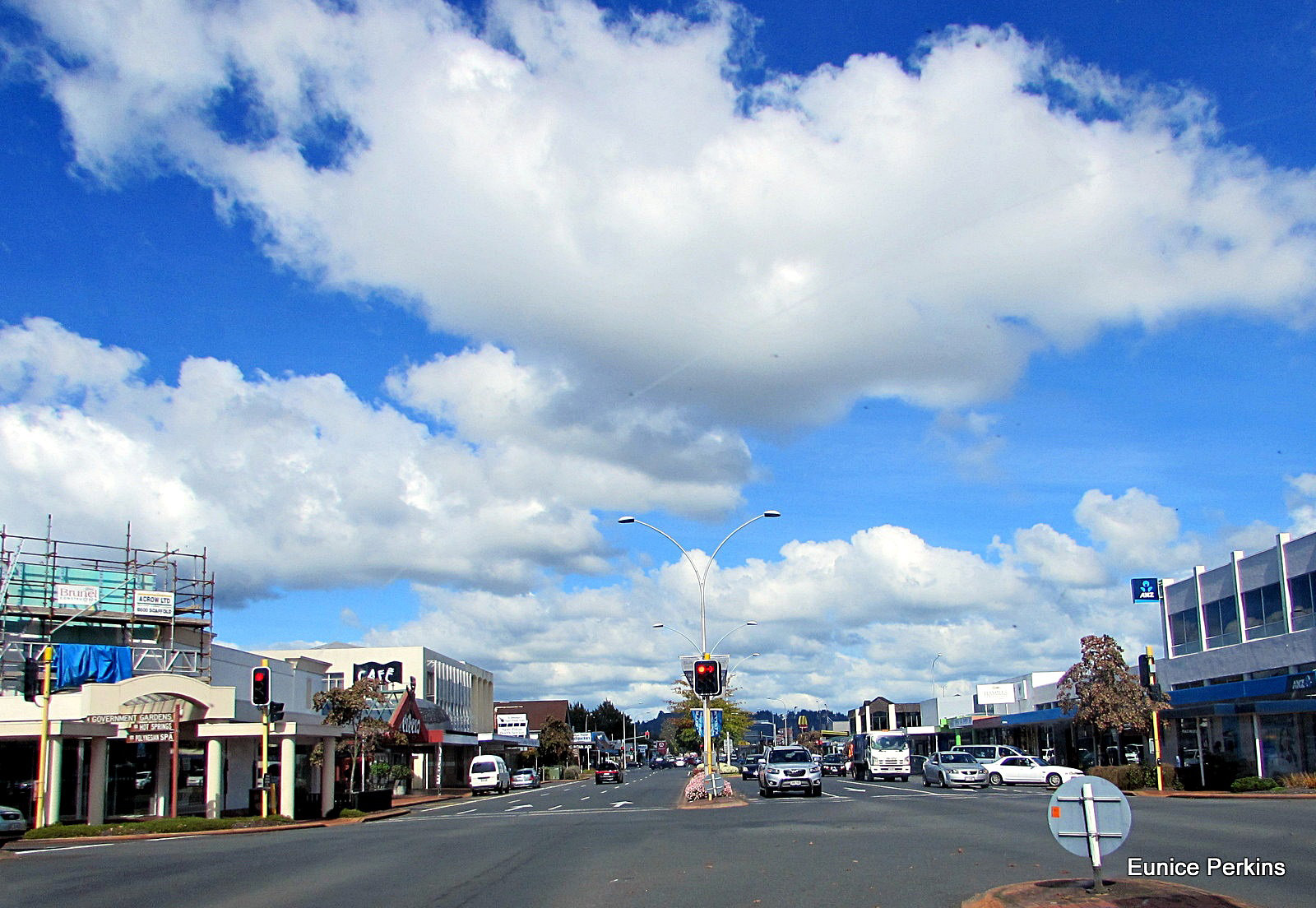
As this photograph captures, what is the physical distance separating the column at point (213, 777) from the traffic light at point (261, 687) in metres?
5.25

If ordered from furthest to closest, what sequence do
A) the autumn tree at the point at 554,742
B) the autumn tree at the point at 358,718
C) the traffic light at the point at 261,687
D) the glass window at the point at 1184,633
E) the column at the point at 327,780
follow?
the autumn tree at the point at 554,742, the glass window at the point at 1184,633, the autumn tree at the point at 358,718, the column at the point at 327,780, the traffic light at the point at 261,687

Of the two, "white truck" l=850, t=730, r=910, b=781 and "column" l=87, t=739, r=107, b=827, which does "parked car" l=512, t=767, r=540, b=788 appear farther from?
"column" l=87, t=739, r=107, b=827

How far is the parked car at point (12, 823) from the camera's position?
97.6ft

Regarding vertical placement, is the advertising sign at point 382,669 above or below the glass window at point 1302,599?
below

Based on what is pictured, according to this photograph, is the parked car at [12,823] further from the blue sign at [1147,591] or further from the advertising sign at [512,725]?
the advertising sign at [512,725]

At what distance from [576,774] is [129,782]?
3298 inches

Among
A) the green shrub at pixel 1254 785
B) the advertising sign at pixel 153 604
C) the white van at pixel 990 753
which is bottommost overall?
the green shrub at pixel 1254 785

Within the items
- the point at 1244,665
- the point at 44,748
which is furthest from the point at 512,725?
the point at 44,748

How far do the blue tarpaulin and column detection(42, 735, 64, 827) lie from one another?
30.2 feet

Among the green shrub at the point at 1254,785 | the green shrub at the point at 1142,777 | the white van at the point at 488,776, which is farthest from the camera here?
the white van at the point at 488,776

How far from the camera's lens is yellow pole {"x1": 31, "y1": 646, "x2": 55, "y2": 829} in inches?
1187

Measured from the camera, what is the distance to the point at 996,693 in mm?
90000

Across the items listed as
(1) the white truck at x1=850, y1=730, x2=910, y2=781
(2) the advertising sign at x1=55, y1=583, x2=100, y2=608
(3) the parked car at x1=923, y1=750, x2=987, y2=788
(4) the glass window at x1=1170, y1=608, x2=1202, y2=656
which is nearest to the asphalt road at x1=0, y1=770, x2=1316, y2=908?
(3) the parked car at x1=923, y1=750, x2=987, y2=788

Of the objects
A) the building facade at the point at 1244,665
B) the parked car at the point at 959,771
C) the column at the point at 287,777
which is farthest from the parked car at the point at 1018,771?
the column at the point at 287,777
